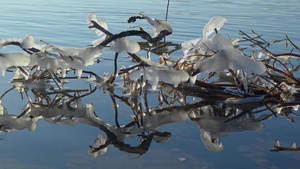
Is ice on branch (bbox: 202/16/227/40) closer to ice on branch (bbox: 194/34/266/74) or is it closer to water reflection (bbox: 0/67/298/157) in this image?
ice on branch (bbox: 194/34/266/74)

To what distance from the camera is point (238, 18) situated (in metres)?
4.85

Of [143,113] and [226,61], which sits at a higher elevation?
[226,61]

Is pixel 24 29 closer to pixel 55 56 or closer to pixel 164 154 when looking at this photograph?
pixel 55 56

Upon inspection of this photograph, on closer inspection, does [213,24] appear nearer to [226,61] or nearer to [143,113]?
[226,61]

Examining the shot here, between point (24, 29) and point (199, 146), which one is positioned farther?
point (24, 29)

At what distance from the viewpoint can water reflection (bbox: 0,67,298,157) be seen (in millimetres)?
1211

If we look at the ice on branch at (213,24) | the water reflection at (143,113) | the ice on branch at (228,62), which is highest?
the ice on branch at (213,24)

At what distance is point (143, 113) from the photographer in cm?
144

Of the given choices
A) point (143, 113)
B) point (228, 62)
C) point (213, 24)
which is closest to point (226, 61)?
point (228, 62)

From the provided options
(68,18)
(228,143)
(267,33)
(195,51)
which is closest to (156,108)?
(195,51)

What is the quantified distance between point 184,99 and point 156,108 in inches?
5.2

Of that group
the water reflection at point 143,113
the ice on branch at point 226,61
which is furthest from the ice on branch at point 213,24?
the water reflection at point 143,113

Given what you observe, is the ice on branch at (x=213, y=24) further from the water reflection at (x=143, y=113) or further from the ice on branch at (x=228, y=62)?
the water reflection at (x=143, y=113)

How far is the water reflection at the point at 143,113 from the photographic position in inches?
47.7
